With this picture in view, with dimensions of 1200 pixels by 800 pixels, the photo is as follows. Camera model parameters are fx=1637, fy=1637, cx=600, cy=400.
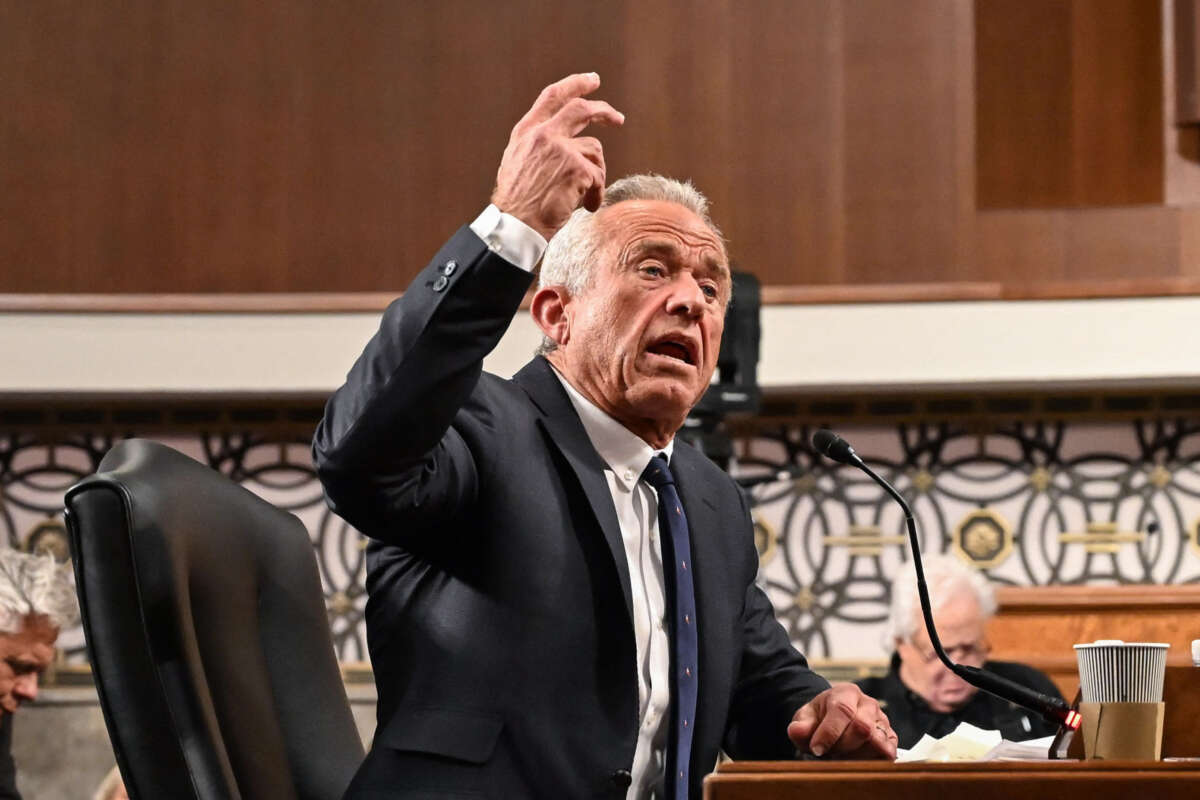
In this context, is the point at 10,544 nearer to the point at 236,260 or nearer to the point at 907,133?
the point at 236,260

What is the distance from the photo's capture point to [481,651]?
1.94m

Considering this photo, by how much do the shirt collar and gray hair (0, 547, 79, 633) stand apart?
6.21 feet

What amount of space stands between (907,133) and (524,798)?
3.27 metres

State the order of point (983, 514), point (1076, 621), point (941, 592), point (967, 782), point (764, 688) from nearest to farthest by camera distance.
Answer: point (967, 782), point (764, 688), point (1076, 621), point (941, 592), point (983, 514)

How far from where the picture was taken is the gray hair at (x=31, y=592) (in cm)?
357

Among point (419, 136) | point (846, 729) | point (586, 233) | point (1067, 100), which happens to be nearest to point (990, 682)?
point (846, 729)

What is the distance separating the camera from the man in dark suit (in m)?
1.77

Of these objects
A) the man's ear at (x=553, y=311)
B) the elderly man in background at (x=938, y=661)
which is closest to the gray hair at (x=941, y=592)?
the elderly man in background at (x=938, y=661)

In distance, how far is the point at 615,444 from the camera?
2176 millimetres

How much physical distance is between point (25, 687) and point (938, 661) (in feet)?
7.14

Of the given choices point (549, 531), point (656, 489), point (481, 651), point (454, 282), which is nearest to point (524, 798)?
point (481, 651)

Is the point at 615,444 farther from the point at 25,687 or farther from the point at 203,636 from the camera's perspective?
the point at 25,687

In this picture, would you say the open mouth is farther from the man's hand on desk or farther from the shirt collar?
the man's hand on desk

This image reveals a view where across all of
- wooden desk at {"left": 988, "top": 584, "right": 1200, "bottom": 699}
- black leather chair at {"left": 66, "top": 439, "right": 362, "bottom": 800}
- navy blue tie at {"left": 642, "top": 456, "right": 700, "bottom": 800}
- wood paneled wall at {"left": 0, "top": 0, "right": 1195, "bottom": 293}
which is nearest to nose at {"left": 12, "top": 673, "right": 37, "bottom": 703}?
wood paneled wall at {"left": 0, "top": 0, "right": 1195, "bottom": 293}
